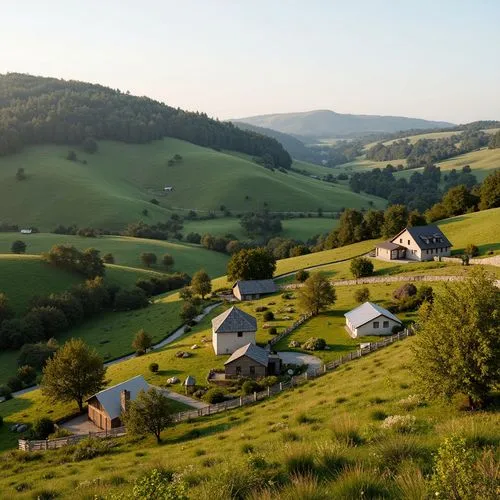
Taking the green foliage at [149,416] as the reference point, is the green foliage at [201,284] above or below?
below

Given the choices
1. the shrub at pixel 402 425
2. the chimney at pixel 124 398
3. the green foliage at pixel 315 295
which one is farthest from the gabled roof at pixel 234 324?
the shrub at pixel 402 425

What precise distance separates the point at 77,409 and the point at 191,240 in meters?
109

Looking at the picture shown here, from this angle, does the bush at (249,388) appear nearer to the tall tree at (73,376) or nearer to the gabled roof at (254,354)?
the gabled roof at (254,354)

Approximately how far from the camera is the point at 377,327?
61094mm

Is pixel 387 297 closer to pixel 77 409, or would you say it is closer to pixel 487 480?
pixel 77 409

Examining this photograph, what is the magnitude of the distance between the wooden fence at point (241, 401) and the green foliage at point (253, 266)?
42.8m

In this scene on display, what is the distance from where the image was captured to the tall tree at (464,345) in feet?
76.2

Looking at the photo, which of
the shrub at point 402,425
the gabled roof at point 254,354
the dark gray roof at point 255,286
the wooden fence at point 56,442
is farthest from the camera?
the dark gray roof at point 255,286

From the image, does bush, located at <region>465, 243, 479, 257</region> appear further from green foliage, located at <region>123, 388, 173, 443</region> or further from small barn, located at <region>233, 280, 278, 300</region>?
green foliage, located at <region>123, 388, 173, 443</region>

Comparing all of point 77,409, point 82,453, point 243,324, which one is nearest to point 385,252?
point 243,324

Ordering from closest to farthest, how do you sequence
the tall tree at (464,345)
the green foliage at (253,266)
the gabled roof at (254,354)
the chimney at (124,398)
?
the tall tree at (464,345), the chimney at (124,398), the gabled roof at (254,354), the green foliage at (253,266)

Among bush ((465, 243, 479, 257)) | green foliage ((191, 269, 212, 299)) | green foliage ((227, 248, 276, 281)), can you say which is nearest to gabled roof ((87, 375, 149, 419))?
green foliage ((191, 269, 212, 299))

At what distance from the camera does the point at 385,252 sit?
97.2 metres

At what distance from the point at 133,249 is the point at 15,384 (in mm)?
75066
